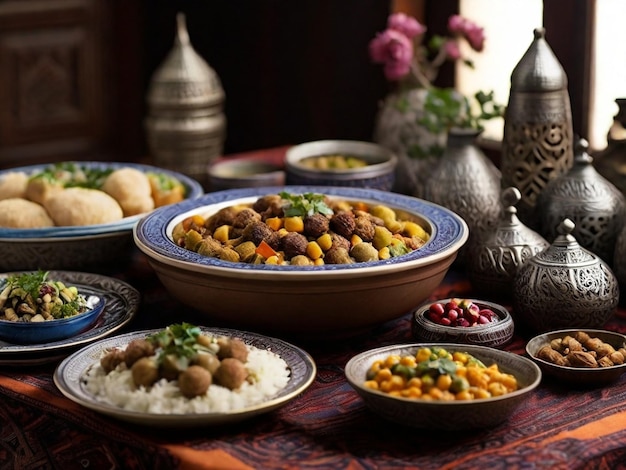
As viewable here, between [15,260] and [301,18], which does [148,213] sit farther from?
[301,18]

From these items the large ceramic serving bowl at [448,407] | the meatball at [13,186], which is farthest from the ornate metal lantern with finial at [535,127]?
the meatball at [13,186]

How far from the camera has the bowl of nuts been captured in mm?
1663

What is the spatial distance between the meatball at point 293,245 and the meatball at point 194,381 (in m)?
0.38

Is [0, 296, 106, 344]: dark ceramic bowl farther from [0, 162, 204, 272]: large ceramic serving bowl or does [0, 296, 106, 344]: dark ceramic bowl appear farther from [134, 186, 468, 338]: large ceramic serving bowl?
[0, 162, 204, 272]: large ceramic serving bowl

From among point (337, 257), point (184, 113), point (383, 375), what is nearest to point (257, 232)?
point (337, 257)

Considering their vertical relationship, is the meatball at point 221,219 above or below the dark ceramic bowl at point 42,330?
above

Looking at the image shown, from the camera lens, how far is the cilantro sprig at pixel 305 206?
75.5 inches

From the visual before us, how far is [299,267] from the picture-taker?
5.70 ft

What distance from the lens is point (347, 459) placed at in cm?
146

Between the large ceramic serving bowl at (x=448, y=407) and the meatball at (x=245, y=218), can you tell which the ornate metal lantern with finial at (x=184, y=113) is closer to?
the meatball at (x=245, y=218)

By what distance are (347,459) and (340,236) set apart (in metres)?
0.51

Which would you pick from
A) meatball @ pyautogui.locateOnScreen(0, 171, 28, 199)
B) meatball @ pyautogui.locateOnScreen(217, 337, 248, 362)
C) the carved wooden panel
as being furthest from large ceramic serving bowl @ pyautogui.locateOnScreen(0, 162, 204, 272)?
the carved wooden panel

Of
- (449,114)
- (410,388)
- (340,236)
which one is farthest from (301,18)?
(410,388)

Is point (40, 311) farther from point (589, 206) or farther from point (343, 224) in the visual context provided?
point (589, 206)
